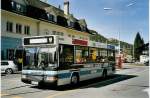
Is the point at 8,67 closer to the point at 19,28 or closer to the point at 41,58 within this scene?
the point at 19,28

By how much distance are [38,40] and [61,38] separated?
1233 millimetres

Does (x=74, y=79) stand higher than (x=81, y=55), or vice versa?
(x=81, y=55)

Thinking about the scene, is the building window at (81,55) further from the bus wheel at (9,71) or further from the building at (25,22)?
the bus wheel at (9,71)

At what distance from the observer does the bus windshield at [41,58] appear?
15.9 metres

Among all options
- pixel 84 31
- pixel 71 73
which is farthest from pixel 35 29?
pixel 71 73

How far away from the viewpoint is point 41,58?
1622 cm

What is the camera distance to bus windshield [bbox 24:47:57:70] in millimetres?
15898

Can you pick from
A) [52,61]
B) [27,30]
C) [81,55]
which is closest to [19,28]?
[27,30]

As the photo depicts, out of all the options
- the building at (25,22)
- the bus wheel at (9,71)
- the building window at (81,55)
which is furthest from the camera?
the building at (25,22)

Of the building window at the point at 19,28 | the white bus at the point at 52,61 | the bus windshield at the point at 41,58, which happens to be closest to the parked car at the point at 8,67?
the building window at the point at 19,28

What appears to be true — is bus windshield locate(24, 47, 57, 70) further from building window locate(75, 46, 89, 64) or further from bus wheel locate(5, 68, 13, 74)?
bus wheel locate(5, 68, 13, 74)

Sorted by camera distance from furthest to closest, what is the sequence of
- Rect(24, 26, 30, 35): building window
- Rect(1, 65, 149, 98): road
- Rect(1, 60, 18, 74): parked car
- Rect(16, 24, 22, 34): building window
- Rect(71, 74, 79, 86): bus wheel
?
Rect(24, 26, 30, 35): building window < Rect(16, 24, 22, 34): building window < Rect(1, 60, 18, 74): parked car < Rect(71, 74, 79, 86): bus wheel < Rect(1, 65, 149, 98): road

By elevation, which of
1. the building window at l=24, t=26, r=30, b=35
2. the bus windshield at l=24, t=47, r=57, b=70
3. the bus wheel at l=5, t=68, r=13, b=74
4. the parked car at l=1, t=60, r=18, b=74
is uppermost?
the building window at l=24, t=26, r=30, b=35

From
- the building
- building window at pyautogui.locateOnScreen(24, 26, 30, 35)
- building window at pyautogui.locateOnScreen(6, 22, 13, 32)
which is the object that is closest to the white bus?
the building
